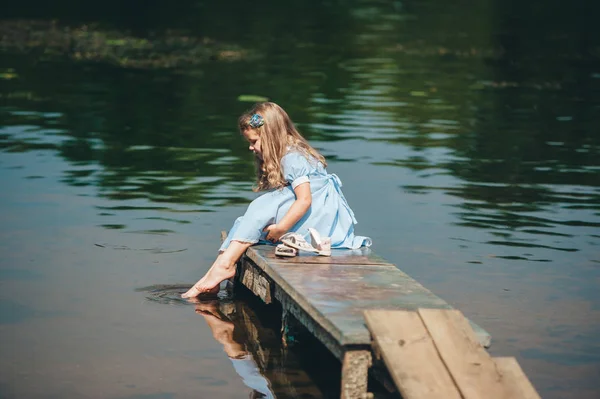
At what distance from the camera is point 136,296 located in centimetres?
895

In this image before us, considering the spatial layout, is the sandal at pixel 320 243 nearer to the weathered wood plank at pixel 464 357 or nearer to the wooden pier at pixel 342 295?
the wooden pier at pixel 342 295

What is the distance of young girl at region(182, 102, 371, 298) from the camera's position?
8562mm

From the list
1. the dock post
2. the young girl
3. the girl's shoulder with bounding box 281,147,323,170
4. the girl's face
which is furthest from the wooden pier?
the girl's face

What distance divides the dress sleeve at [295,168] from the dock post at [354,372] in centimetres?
242

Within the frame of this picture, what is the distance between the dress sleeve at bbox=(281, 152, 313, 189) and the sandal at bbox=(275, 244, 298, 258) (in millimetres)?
504

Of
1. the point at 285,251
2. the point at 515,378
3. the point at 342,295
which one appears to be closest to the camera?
the point at 515,378

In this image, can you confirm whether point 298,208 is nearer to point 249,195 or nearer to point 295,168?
point 295,168

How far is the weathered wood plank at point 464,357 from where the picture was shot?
227 inches

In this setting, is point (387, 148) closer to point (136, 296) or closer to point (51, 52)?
point (136, 296)

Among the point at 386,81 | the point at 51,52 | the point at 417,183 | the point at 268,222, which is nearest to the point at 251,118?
the point at 268,222

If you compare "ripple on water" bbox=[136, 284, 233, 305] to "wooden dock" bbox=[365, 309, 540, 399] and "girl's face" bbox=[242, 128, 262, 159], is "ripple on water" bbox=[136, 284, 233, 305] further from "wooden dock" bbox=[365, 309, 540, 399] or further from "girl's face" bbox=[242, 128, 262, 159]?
"wooden dock" bbox=[365, 309, 540, 399]

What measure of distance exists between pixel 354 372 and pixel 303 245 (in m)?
2.14

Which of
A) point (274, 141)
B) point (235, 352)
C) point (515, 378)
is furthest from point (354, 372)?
point (274, 141)

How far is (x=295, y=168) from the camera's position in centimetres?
847
